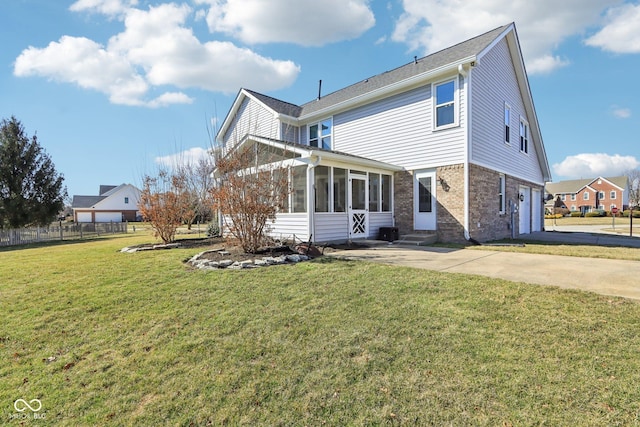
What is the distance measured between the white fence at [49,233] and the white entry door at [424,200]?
21.6 metres

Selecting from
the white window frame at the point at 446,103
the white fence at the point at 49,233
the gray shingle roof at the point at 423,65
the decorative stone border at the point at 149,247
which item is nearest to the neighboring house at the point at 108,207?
the white fence at the point at 49,233

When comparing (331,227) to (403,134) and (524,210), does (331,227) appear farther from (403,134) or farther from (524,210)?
(524,210)

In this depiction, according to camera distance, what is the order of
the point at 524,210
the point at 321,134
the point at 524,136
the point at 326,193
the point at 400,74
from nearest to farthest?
the point at 326,193 < the point at 400,74 < the point at 321,134 < the point at 524,136 < the point at 524,210

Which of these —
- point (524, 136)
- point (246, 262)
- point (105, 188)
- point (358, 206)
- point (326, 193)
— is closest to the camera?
point (246, 262)

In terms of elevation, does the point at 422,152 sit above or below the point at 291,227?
above

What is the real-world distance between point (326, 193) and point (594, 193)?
232 ft

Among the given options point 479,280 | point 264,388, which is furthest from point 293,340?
point 479,280

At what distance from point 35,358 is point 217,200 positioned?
5074 mm

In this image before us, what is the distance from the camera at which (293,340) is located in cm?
362

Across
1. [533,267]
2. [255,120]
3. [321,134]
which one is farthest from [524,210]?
[255,120]

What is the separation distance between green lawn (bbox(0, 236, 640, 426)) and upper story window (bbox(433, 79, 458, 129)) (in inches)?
311

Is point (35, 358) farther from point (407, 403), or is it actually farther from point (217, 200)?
point (217, 200)

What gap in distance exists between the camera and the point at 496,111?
12875 millimetres

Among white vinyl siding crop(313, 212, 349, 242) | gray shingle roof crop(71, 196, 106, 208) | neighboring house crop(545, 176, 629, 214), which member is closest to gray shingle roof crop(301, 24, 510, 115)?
white vinyl siding crop(313, 212, 349, 242)
